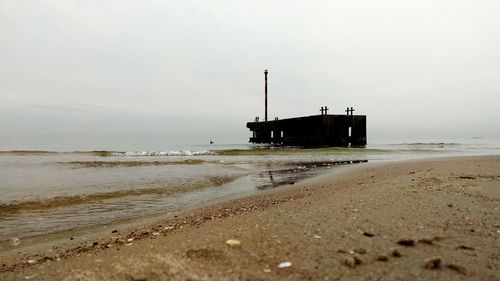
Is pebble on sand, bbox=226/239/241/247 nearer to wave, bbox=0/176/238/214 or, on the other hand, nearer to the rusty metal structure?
wave, bbox=0/176/238/214

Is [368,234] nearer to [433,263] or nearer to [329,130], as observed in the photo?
[433,263]

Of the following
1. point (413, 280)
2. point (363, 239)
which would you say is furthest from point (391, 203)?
point (413, 280)

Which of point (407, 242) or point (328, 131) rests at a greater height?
point (328, 131)

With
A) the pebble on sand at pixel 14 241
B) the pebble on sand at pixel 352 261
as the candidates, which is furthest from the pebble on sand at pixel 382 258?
the pebble on sand at pixel 14 241

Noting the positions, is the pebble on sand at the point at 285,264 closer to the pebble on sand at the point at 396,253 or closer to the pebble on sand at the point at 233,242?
the pebble on sand at the point at 233,242

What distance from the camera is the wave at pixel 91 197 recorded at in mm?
7885

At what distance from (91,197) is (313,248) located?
7297 millimetres

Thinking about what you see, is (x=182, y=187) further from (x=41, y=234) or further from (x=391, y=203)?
(x=391, y=203)

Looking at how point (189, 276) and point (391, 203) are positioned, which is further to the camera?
point (391, 203)

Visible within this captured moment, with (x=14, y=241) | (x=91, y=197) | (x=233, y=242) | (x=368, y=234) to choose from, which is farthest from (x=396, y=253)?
(x=91, y=197)

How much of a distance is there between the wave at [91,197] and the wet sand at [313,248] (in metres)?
3.02

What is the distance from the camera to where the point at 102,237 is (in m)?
5.11

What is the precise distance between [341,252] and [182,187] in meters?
8.07

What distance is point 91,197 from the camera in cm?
903
